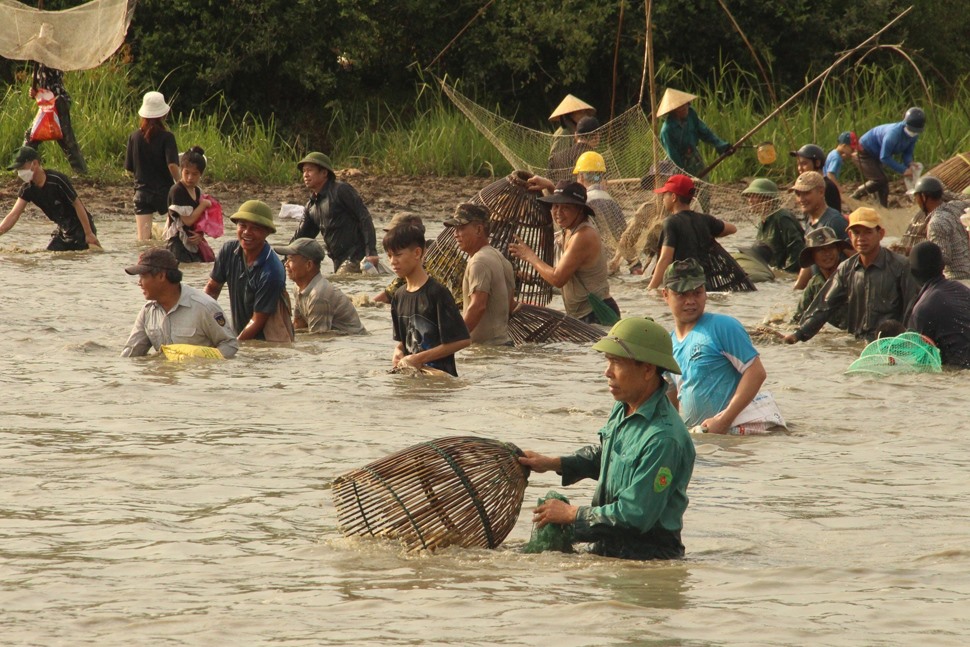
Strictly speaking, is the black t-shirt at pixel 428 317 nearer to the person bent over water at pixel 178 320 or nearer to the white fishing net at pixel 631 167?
the person bent over water at pixel 178 320

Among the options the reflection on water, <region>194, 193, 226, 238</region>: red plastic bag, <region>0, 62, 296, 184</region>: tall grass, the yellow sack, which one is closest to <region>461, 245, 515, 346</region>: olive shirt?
the reflection on water

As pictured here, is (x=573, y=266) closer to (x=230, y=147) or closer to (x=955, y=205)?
(x=955, y=205)

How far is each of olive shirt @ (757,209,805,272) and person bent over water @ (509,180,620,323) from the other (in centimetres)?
331

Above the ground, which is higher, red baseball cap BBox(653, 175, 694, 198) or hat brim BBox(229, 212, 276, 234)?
red baseball cap BBox(653, 175, 694, 198)

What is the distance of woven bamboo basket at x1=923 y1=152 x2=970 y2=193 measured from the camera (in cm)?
1727

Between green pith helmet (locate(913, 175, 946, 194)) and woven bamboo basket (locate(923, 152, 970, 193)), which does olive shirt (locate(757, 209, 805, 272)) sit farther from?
woven bamboo basket (locate(923, 152, 970, 193))

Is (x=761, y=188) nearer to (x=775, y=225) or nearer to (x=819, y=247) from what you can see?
(x=775, y=225)

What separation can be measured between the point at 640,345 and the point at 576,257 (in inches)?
216

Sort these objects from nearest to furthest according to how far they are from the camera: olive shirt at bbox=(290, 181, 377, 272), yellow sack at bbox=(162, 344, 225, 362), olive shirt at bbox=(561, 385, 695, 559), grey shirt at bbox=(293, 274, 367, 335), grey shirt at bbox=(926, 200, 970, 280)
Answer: olive shirt at bbox=(561, 385, 695, 559)
yellow sack at bbox=(162, 344, 225, 362)
grey shirt at bbox=(293, 274, 367, 335)
grey shirt at bbox=(926, 200, 970, 280)
olive shirt at bbox=(290, 181, 377, 272)

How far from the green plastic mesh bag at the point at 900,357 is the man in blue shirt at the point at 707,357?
2.32m

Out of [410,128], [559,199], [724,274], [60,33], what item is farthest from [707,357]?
[410,128]

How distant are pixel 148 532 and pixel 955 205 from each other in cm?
844

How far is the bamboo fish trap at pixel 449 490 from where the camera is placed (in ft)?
17.9

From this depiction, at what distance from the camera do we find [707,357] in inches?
294
